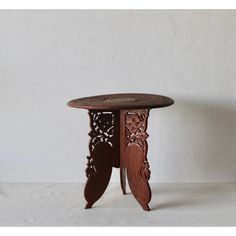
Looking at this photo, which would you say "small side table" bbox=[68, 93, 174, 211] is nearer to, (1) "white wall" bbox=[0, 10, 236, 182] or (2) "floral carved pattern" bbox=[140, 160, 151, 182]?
(2) "floral carved pattern" bbox=[140, 160, 151, 182]

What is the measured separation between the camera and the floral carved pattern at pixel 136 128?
7.20 ft

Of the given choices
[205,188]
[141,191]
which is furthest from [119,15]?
[205,188]

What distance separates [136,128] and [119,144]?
0.20m

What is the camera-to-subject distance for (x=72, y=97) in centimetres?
268

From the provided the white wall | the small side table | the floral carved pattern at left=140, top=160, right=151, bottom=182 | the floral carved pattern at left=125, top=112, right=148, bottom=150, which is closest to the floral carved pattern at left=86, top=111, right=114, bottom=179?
the small side table

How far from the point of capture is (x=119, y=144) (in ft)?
7.80

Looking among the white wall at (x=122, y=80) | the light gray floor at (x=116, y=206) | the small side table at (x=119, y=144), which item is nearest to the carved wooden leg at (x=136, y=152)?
the small side table at (x=119, y=144)

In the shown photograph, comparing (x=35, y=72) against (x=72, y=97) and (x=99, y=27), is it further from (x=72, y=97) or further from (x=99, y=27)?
(x=99, y=27)

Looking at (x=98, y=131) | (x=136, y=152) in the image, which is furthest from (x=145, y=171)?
(x=98, y=131)

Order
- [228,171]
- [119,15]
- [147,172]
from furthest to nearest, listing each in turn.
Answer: [228,171] < [119,15] < [147,172]

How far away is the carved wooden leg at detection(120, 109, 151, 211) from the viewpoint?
→ 222cm

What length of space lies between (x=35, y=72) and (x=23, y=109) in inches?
11.5

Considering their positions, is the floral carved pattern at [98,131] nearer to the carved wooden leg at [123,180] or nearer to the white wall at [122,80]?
the carved wooden leg at [123,180]

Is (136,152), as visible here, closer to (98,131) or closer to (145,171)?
(145,171)
